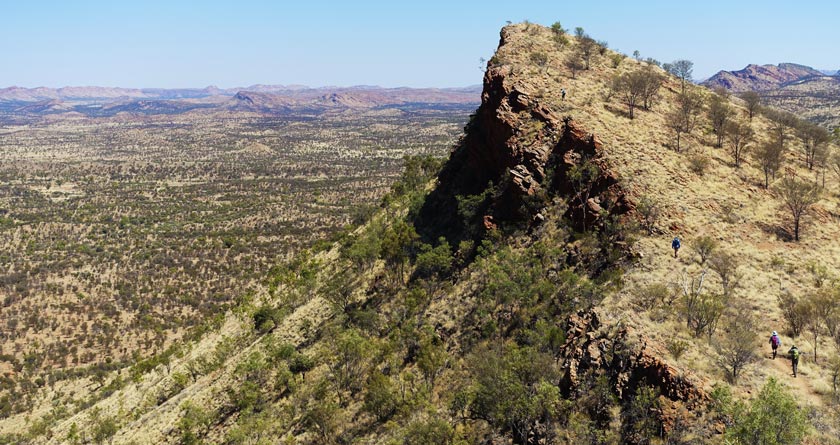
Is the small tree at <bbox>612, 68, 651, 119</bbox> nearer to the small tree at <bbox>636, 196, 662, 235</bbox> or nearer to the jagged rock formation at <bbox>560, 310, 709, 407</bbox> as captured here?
the small tree at <bbox>636, 196, 662, 235</bbox>

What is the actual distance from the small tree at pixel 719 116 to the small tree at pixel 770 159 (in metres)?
3.04

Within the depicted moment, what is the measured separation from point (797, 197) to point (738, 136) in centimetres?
A: 1014

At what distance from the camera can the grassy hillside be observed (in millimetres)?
18703

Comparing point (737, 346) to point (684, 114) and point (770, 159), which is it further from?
point (684, 114)

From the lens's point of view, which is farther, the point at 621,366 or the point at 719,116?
the point at 719,116

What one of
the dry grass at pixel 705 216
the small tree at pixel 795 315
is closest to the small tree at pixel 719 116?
the dry grass at pixel 705 216

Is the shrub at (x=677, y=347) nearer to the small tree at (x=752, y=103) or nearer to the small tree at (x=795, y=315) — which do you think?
the small tree at (x=795, y=315)

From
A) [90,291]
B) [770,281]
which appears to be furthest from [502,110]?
[90,291]

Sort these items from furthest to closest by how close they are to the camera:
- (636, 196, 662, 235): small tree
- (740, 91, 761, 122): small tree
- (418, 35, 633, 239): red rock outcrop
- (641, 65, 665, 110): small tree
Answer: (740, 91, 761, 122): small tree, (641, 65, 665, 110): small tree, (418, 35, 633, 239): red rock outcrop, (636, 196, 662, 235): small tree

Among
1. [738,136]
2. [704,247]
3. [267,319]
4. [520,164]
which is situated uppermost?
[738,136]

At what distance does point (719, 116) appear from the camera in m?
39.3

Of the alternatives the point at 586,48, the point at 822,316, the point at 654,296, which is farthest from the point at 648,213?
the point at 586,48

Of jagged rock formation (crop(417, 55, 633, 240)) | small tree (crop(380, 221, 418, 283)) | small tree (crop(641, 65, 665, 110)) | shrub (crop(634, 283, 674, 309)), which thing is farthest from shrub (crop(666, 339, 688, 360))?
small tree (crop(641, 65, 665, 110))

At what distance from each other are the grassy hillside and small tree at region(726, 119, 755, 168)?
83 centimetres
